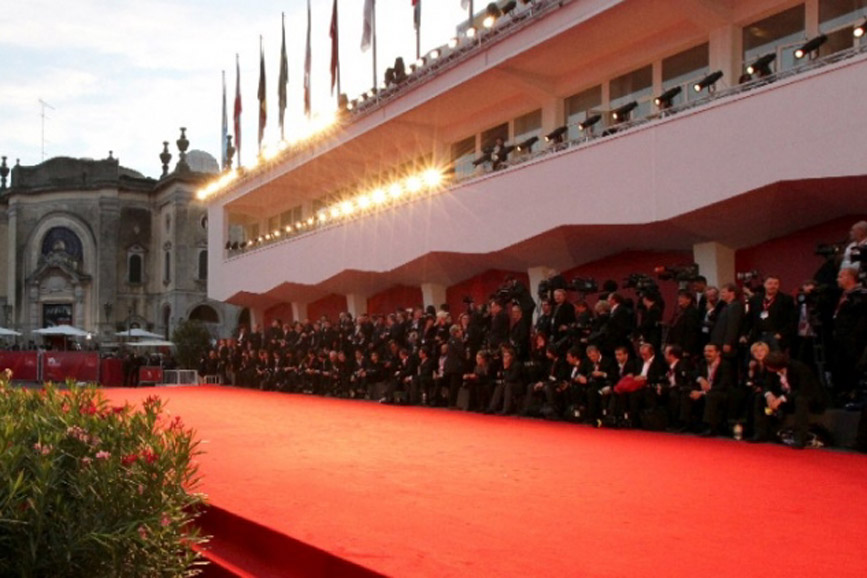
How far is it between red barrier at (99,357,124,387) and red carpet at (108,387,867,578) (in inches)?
802

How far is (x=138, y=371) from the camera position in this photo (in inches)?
1118

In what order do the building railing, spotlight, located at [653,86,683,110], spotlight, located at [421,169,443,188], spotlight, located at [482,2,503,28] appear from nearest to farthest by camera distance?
1. the building railing
2. spotlight, located at [653,86,683,110]
3. spotlight, located at [482,2,503,28]
4. spotlight, located at [421,169,443,188]

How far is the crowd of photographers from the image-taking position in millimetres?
8594

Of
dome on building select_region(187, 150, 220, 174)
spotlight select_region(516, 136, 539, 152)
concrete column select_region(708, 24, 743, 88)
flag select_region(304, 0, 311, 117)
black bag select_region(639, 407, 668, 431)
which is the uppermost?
dome on building select_region(187, 150, 220, 174)

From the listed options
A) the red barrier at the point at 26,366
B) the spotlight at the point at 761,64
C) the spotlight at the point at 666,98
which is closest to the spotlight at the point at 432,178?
the spotlight at the point at 666,98

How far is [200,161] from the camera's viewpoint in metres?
52.3

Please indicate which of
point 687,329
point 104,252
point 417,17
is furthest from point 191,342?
point 687,329

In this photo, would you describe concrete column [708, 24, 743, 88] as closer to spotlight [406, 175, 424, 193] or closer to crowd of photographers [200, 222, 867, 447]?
crowd of photographers [200, 222, 867, 447]

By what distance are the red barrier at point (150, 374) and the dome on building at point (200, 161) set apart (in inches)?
990

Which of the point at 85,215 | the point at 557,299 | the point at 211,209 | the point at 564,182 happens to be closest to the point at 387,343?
the point at 564,182

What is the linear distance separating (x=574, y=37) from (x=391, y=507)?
12397mm

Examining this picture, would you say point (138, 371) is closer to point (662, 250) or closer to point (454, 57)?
point (454, 57)

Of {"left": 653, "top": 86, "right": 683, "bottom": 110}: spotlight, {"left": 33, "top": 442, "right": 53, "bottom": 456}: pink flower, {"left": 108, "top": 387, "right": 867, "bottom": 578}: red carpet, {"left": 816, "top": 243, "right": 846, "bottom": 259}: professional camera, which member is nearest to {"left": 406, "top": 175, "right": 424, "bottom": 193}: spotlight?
{"left": 653, "top": 86, "right": 683, "bottom": 110}: spotlight

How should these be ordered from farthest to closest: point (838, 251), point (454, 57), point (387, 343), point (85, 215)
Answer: point (85, 215) → point (454, 57) → point (387, 343) → point (838, 251)
